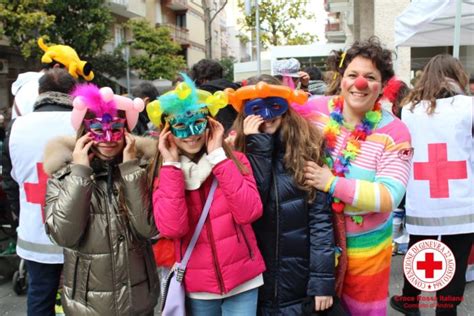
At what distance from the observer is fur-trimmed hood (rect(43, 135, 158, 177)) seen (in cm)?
225

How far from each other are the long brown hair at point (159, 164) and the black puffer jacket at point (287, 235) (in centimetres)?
10

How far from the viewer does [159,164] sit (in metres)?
2.18

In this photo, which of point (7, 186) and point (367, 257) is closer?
point (367, 257)

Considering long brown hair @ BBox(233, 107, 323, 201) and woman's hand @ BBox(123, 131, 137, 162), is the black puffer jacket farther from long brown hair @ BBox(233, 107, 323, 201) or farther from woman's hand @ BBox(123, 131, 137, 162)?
woman's hand @ BBox(123, 131, 137, 162)

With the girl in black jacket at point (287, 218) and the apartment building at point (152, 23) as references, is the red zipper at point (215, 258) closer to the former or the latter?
the girl in black jacket at point (287, 218)

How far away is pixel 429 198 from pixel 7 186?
321 cm

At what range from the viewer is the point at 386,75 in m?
2.27

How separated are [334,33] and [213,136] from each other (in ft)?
115

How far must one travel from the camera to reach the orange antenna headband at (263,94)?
2133 mm

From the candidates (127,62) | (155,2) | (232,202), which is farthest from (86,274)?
(155,2)

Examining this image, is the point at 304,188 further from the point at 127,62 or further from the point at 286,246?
the point at 127,62

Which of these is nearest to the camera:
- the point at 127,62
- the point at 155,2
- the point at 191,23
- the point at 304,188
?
the point at 304,188

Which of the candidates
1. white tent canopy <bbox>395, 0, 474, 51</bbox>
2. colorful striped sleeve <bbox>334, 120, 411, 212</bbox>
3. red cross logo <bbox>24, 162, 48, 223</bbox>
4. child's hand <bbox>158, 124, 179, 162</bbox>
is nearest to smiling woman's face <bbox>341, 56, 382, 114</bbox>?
colorful striped sleeve <bbox>334, 120, 411, 212</bbox>

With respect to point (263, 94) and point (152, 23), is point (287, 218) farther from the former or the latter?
point (152, 23)
